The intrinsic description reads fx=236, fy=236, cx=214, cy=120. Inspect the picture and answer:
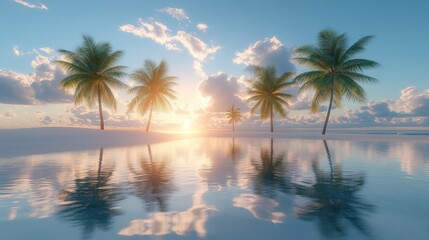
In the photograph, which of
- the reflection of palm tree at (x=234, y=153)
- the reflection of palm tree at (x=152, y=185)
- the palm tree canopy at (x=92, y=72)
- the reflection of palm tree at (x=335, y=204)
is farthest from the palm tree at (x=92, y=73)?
the reflection of palm tree at (x=335, y=204)

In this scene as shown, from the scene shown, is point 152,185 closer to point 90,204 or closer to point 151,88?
point 90,204

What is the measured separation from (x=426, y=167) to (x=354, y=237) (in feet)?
26.1

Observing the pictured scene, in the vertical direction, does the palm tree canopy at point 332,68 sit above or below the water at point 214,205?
above

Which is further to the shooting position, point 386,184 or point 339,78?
point 339,78

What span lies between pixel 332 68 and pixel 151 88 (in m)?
24.2

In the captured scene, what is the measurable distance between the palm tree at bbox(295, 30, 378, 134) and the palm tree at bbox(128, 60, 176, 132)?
1866 cm

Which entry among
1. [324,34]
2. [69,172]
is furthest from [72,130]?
[324,34]

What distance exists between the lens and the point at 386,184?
6.07 m

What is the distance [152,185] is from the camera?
5945 millimetres

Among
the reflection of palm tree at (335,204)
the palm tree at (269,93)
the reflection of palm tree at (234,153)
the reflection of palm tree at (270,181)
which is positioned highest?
the palm tree at (269,93)

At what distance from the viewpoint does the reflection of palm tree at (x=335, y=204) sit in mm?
3521

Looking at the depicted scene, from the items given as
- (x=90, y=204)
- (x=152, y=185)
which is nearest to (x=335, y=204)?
(x=152, y=185)

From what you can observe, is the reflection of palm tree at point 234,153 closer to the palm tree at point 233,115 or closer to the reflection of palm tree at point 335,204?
the reflection of palm tree at point 335,204

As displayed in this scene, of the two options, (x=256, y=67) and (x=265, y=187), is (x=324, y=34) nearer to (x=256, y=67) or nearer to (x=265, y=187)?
(x=256, y=67)
